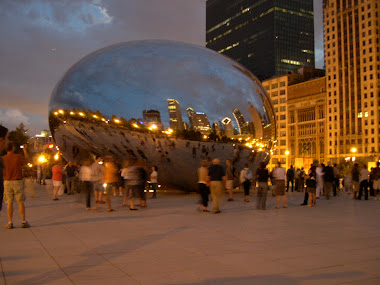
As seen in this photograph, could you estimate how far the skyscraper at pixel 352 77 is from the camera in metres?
94.6

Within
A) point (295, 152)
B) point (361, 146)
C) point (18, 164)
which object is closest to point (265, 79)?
point (295, 152)

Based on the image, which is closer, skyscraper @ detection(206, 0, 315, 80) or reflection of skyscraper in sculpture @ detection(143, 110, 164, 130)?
reflection of skyscraper in sculpture @ detection(143, 110, 164, 130)

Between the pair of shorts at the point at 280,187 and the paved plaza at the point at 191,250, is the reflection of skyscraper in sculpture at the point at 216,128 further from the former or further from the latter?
the paved plaza at the point at 191,250

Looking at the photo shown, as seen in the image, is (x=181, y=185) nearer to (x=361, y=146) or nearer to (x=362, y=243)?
(x=362, y=243)

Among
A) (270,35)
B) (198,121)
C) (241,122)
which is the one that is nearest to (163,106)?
(198,121)

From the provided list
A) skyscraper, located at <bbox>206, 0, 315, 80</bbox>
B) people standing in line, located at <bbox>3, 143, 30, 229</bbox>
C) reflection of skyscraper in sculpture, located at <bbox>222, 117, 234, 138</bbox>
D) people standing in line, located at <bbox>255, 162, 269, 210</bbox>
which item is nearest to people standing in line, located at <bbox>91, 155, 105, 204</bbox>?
people standing in line, located at <bbox>3, 143, 30, 229</bbox>

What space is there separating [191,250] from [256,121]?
967 cm

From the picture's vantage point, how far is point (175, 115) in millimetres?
13711

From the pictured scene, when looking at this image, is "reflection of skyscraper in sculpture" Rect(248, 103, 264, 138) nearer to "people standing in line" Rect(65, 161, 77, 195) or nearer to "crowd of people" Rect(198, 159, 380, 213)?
"crowd of people" Rect(198, 159, 380, 213)

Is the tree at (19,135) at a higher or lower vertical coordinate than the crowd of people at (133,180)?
higher

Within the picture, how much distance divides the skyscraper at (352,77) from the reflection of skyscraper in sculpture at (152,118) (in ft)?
281

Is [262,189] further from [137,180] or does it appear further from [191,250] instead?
[191,250]

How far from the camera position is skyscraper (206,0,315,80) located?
147125mm

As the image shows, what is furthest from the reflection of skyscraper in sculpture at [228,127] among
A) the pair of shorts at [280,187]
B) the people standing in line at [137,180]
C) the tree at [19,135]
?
the tree at [19,135]
